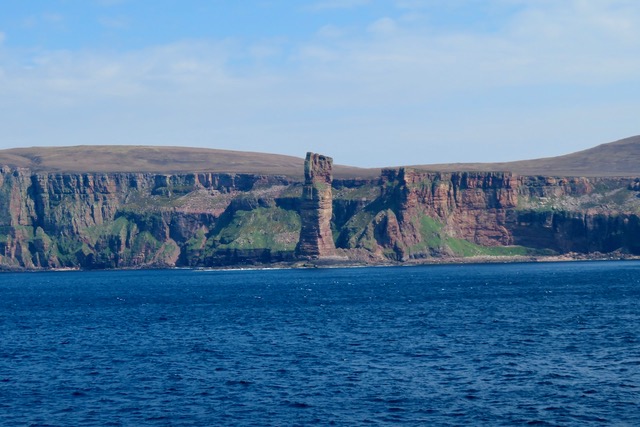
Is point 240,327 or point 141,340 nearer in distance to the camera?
point 141,340

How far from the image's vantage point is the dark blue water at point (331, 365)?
60594 mm

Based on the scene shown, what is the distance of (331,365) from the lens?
7800 cm

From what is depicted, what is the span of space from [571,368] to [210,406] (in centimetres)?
2757

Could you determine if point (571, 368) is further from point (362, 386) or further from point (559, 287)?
point (559, 287)

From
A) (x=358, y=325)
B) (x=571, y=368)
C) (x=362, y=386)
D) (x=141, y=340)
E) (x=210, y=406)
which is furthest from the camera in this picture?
(x=358, y=325)

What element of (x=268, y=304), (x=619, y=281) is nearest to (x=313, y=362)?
(x=268, y=304)

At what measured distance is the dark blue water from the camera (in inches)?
2386

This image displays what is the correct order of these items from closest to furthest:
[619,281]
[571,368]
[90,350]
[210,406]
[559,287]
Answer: [210,406]
[571,368]
[90,350]
[559,287]
[619,281]

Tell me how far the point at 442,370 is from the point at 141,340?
1464 inches

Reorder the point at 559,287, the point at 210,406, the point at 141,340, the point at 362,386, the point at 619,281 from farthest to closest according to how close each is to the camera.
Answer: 1. the point at 619,281
2. the point at 559,287
3. the point at 141,340
4. the point at 362,386
5. the point at 210,406

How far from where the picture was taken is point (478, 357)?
261 ft

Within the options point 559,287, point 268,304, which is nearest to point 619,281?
point 559,287

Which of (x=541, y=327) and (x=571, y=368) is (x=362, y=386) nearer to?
(x=571, y=368)

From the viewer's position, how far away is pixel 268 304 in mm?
150375
